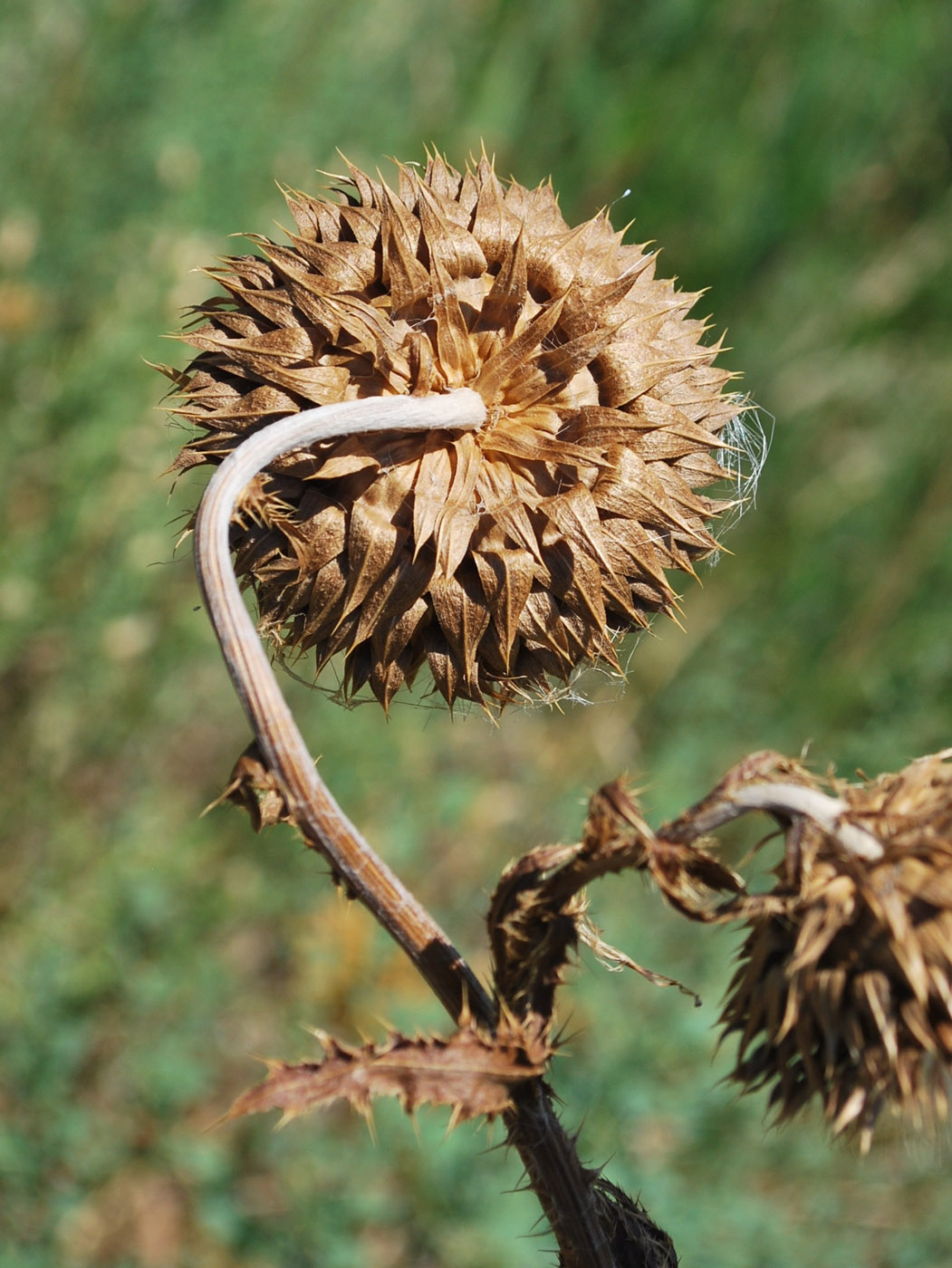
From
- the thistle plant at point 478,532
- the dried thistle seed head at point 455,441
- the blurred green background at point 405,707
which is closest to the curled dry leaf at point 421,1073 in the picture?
the thistle plant at point 478,532

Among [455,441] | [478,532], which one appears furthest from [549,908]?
[455,441]

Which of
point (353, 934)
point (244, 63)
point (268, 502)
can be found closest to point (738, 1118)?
point (353, 934)

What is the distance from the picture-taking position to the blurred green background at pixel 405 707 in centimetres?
437

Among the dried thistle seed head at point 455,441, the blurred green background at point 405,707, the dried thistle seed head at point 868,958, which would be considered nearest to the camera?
the dried thistle seed head at point 868,958

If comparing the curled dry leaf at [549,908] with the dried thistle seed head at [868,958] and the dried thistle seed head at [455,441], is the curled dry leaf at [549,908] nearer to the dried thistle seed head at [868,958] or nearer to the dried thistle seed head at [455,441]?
the dried thistle seed head at [868,958]

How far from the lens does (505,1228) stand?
414 centimetres

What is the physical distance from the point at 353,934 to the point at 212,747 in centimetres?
115

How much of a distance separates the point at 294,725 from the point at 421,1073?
0.52m

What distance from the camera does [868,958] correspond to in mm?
1498

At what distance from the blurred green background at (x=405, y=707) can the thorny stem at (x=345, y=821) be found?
5.90 feet

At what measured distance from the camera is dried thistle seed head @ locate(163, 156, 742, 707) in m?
1.96

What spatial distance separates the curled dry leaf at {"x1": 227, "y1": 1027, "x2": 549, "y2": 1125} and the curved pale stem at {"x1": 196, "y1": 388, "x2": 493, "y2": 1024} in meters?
0.07

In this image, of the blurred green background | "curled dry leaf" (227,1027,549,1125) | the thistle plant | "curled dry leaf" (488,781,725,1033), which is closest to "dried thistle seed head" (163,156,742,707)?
the thistle plant

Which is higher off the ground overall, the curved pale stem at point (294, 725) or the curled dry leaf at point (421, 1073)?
the curved pale stem at point (294, 725)
